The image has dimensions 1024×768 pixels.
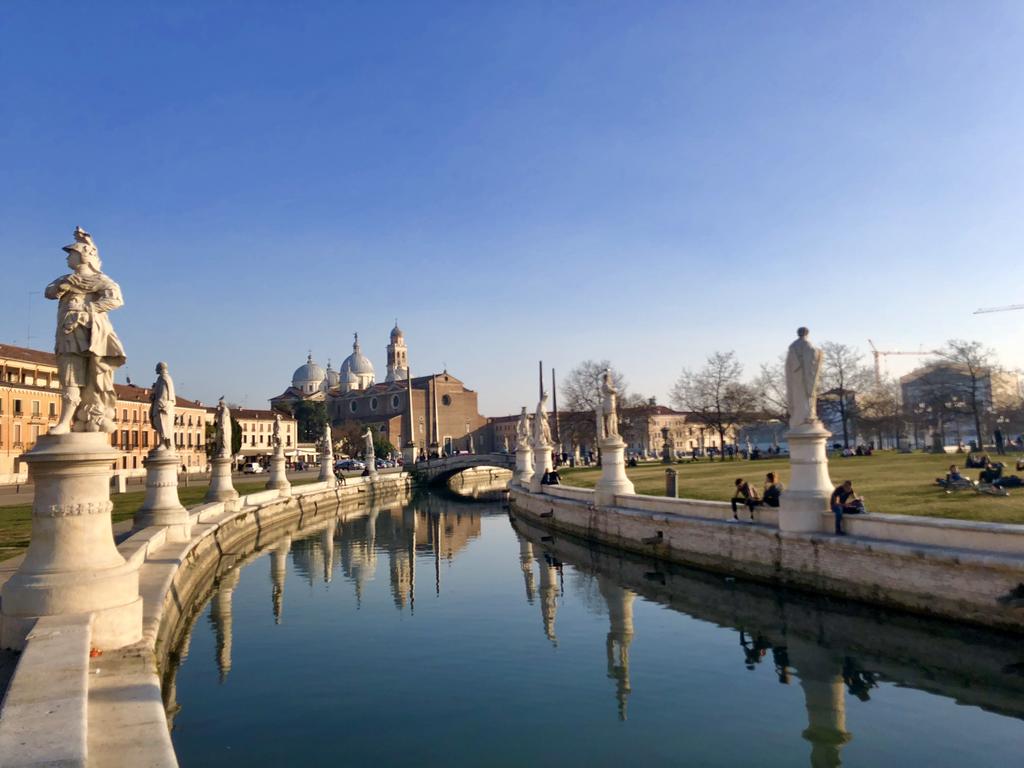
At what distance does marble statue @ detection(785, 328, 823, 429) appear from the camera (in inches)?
571

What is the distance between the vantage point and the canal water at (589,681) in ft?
25.5

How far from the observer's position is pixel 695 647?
461 inches

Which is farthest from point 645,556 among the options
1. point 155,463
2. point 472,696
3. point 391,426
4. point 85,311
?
point 391,426

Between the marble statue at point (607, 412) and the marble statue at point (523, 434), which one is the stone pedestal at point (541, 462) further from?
the marble statue at point (607, 412)

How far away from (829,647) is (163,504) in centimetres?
1399

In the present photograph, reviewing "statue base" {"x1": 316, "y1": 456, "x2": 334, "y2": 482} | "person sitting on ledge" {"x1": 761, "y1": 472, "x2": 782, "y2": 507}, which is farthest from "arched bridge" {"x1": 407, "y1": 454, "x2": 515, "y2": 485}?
"person sitting on ledge" {"x1": 761, "y1": 472, "x2": 782, "y2": 507}

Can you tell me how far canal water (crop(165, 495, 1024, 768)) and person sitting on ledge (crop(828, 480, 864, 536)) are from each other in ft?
4.91

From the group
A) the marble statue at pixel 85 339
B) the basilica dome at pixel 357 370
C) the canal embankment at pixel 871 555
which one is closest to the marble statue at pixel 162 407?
the marble statue at pixel 85 339

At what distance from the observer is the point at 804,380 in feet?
47.7

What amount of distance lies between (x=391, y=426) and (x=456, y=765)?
115m

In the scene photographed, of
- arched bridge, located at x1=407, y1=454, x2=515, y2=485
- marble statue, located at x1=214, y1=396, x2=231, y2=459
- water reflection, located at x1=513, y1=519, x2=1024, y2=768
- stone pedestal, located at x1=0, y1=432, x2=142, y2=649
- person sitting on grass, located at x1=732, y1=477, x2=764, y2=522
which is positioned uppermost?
marble statue, located at x1=214, y1=396, x2=231, y2=459

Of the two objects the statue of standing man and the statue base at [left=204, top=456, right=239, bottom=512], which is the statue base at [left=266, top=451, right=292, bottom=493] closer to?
the statue base at [left=204, top=456, right=239, bottom=512]

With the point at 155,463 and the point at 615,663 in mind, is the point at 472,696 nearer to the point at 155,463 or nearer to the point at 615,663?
the point at 615,663

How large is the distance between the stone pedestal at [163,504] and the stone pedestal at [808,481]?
1318 cm
